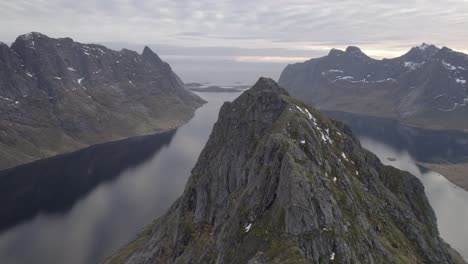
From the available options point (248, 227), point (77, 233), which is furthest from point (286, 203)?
point (77, 233)

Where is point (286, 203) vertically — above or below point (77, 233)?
above

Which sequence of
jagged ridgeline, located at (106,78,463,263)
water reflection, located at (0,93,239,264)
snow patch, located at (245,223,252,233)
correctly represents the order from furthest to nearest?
water reflection, located at (0,93,239,264) < snow patch, located at (245,223,252,233) < jagged ridgeline, located at (106,78,463,263)

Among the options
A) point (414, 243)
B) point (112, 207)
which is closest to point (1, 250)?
point (112, 207)

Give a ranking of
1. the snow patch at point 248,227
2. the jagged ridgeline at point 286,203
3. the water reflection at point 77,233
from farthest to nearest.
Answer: the water reflection at point 77,233 < the snow patch at point 248,227 < the jagged ridgeline at point 286,203

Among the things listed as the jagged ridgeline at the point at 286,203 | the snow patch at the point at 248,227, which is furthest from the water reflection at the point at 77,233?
the snow patch at the point at 248,227

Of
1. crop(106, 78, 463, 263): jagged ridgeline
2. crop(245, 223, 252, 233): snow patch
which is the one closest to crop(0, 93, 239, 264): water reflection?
crop(106, 78, 463, 263): jagged ridgeline

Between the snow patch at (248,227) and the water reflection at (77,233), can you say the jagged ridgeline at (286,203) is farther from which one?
the water reflection at (77,233)

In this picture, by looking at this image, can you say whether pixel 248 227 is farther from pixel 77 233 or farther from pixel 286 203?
pixel 77 233

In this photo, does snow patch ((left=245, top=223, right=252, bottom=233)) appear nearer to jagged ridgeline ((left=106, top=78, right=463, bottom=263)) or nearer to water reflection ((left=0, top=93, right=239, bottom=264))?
jagged ridgeline ((left=106, top=78, right=463, bottom=263))
